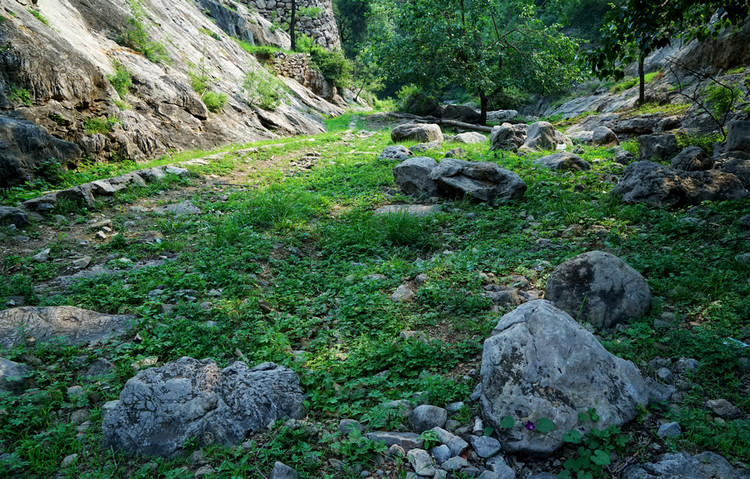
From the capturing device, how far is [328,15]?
119ft

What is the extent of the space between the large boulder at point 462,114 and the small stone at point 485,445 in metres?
18.5

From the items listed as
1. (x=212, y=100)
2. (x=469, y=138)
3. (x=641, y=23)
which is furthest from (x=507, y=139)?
(x=212, y=100)

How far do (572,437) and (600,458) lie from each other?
0.49 feet

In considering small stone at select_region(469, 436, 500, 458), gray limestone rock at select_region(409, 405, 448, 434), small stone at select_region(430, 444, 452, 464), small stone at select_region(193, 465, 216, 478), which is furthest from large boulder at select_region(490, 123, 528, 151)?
small stone at select_region(193, 465, 216, 478)

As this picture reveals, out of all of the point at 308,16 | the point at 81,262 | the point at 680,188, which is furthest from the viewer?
the point at 308,16

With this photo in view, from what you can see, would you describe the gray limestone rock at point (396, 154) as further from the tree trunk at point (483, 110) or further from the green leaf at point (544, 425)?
the tree trunk at point (483, 110)

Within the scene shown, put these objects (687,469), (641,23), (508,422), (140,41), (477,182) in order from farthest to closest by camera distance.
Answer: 1. (140,41)
2. (477,182)
3. (641,23)
4. (508,422)
5. (687,469)

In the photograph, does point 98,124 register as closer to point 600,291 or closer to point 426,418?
point 426,418

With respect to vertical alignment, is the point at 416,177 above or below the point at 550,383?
above

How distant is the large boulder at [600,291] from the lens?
3318mm

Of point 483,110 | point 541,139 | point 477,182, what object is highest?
point 483,110

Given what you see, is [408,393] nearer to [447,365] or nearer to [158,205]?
[447,365]

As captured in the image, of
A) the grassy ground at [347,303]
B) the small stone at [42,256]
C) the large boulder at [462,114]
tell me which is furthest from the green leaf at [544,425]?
the large boulder at [462,114]

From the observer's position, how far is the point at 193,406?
2.48 metres
